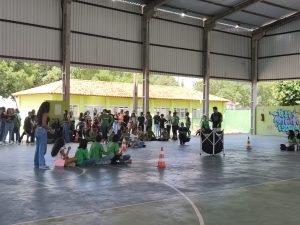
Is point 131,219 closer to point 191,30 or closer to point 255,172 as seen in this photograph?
point 255,172

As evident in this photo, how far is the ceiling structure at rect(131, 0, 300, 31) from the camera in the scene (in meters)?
27.0

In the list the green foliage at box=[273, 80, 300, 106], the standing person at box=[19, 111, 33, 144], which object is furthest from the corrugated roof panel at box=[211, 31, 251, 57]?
the standing person at box=[19, 111, 33, 144]

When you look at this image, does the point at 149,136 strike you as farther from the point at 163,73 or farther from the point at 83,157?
the point at 83,157

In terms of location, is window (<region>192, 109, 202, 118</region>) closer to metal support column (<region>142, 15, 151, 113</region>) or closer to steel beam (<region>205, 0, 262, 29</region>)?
steel beam (<region>205, 0, 262, 29</region>)

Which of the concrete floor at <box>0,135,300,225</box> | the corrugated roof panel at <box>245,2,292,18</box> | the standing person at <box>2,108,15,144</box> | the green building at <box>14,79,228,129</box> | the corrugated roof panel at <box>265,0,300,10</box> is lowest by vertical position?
the concrete floor at <box>0,135,300,225</box>

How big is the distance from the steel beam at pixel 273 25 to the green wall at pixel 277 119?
5.52m

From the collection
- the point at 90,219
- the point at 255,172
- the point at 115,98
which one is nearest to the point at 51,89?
the point at 115,98

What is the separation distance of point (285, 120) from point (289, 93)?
15.4 feet

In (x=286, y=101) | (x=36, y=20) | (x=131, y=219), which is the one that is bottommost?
(x=131, y=219)

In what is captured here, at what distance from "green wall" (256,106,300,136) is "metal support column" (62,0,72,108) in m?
16.9

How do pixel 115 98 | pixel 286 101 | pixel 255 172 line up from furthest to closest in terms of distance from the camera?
pixel 115 98 → pixel 286 101 → pixel 255 172

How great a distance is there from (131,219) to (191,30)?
80.1 feet

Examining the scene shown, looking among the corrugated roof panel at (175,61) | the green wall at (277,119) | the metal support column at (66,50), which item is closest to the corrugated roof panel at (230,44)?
the corrugated roof panel at (175,61)

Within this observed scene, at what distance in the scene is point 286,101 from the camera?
36.3 m
